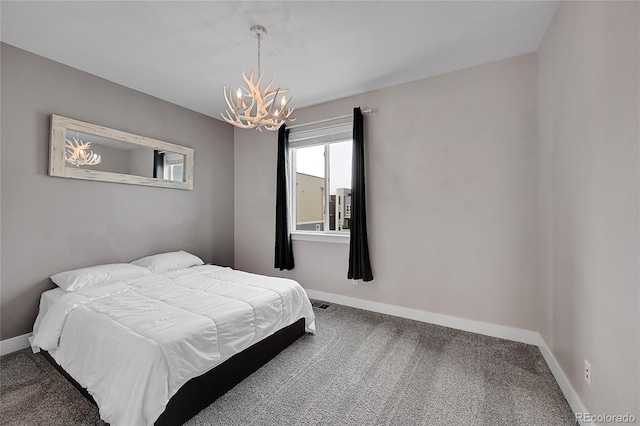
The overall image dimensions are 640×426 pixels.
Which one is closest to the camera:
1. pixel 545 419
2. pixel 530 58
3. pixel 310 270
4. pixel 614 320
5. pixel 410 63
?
pixel 614 320

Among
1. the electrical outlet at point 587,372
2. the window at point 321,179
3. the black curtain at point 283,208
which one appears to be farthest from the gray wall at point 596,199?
the black curtain at point 283,208

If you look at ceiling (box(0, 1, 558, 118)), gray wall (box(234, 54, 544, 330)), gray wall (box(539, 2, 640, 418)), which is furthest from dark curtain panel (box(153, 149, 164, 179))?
gray wall (box(539, 2, 640, 418))

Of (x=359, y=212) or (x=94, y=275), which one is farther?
(x=359, y=212)

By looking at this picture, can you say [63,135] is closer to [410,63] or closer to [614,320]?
[410,63]

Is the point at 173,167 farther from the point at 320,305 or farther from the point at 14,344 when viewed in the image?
the point at 320,305

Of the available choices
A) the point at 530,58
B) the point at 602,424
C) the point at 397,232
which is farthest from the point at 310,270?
the point at 530,58

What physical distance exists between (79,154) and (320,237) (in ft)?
9.23

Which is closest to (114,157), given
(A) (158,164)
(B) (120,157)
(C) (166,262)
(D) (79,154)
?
(B) (120,157)

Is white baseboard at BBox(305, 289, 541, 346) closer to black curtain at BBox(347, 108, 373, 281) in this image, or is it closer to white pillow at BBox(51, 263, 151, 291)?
black curtain at BBox(347, 108, 373, 281)

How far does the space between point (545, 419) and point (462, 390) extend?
44 cm

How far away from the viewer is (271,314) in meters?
2.22

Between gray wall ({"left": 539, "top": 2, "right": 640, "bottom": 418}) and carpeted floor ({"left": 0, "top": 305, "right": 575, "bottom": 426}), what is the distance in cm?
37

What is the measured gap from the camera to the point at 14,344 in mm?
2379

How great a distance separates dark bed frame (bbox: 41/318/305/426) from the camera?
60.9 inches
